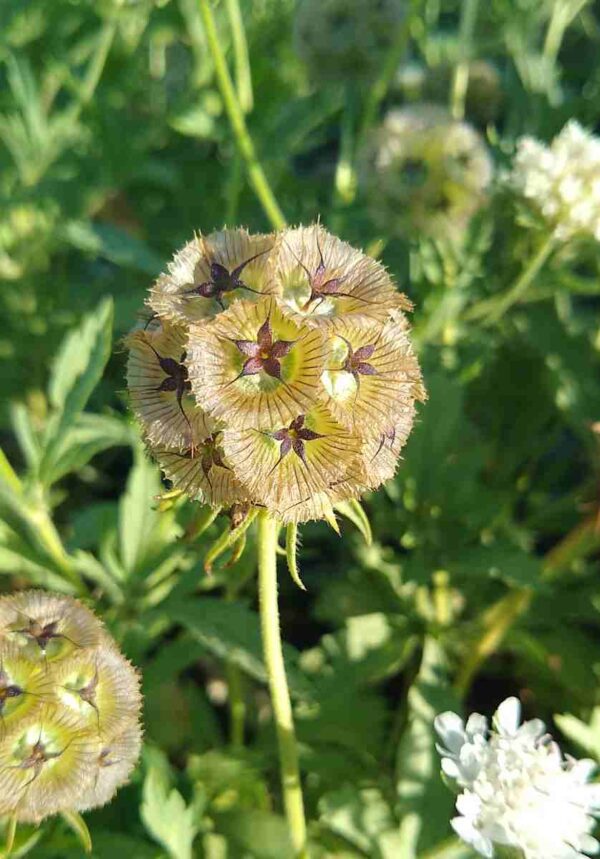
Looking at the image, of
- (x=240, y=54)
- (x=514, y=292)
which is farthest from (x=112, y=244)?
(x=514, y=292)

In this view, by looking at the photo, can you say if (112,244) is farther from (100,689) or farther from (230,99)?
(100,689)

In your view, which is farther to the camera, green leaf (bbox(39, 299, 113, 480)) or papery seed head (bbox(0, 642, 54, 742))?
green leaf (bbox(39, 299, 113, 480))

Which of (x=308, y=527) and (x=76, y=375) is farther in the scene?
(x=308, y=527)

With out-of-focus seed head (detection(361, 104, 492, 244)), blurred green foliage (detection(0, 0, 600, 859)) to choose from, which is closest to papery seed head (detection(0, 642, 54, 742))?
blurred green foliage (detection(0, 0, 600, 859))

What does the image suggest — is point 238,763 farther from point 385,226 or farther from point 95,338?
point 385,226

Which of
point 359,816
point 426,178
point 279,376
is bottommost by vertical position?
point 359,816

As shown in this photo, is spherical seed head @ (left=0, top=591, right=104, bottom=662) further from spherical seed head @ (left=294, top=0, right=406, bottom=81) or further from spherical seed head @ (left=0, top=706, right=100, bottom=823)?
spherical seed head @ (left=294, top=0, right=406, bottom=81)

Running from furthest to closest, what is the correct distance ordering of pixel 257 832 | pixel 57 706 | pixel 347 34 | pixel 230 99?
pixel 347 34
pixel 230 99
pixel 257 832
pixel 57 706
